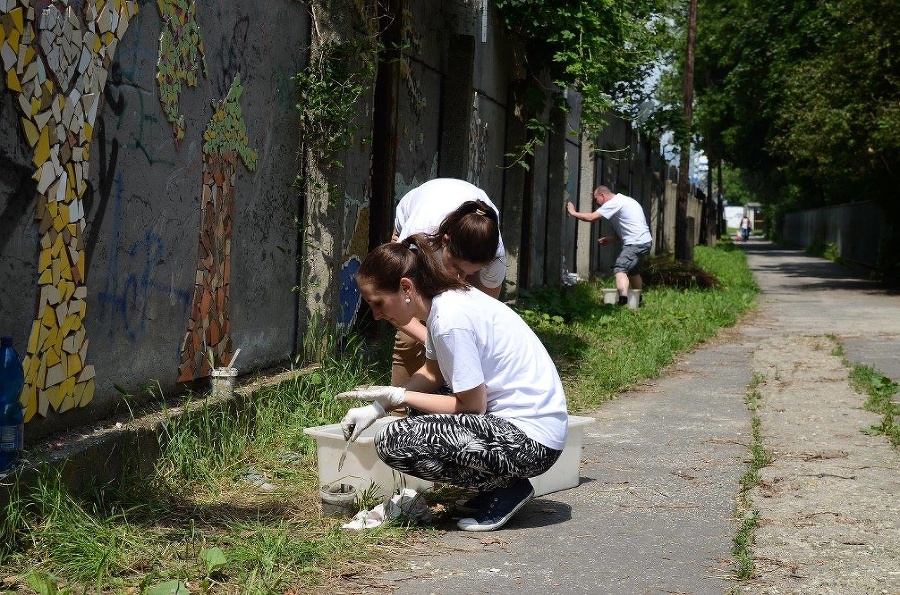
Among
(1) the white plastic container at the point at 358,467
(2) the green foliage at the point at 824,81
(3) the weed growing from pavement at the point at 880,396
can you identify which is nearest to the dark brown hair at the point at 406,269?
(1) the white plastic container at the point at 358,467

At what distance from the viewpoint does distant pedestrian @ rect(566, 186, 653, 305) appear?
13.9 m

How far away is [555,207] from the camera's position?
14.6m

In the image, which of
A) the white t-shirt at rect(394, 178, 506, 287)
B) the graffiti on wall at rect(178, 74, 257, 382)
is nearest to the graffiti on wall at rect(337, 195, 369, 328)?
the white t-shirt at rect(394, 178, 506, 287)

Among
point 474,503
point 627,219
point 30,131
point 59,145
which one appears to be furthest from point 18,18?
point 627,219

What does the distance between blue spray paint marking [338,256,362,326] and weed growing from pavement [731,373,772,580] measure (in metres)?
2.85

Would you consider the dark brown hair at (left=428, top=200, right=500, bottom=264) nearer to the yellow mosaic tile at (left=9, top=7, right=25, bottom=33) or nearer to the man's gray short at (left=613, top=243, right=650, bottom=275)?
the yellow mosaic tile at (left=9, top=7, right=25, bottom=33)

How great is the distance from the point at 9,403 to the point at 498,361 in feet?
6.13

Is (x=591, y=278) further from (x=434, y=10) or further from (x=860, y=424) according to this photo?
(x=860, y=424)

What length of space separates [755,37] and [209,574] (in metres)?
30.1

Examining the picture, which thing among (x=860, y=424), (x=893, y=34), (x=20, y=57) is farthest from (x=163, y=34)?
(x=893, y=34)

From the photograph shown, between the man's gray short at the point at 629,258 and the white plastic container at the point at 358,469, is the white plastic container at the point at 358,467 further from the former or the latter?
the man's gray short at the point at 629,258

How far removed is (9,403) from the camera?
3877 mm

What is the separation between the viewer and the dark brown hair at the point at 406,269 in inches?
167

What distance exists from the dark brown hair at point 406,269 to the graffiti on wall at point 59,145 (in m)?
1.20
